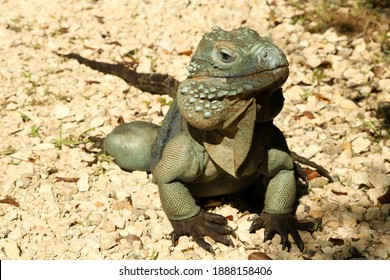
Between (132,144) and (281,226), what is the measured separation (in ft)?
4.34

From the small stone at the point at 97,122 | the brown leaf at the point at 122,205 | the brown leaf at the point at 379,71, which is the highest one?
the brown leaf at the point at 379,71

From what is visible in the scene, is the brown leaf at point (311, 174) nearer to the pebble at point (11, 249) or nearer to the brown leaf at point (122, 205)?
the brown leaf at point (122, 205)

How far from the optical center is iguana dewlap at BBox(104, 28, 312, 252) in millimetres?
3918

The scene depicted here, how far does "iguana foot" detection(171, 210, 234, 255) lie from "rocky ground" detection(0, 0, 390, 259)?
0.07 m

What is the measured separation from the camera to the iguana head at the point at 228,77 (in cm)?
383

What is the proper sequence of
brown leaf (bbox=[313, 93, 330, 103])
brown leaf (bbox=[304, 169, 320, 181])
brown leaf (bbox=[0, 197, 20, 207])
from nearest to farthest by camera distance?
brown leaf (bbox=[0, 197, 20, 207])
brown leaf (bbox=[304, 169, 320, 181])
brown leaf (bbox=[313, 93, 330, 103])

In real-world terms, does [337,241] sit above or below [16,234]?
above

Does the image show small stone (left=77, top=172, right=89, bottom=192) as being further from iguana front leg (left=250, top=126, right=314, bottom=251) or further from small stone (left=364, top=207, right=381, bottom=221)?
small stone (left=364, top=207, right=381, bottom=221)

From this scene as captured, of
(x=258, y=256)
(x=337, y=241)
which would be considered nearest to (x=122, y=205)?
(x=258, y=256)

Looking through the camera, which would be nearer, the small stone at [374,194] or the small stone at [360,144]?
the small stone at [374,194]

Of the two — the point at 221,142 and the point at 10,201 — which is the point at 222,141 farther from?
the point at 10,201

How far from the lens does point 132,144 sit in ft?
17.2

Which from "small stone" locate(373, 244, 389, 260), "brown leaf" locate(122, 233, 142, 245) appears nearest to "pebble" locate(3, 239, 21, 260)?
"brown leaf" locate(122, 233, 142, 245)

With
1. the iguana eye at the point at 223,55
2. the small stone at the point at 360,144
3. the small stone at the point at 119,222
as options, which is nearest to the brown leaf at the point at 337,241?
the small stone at the point at 360,144
